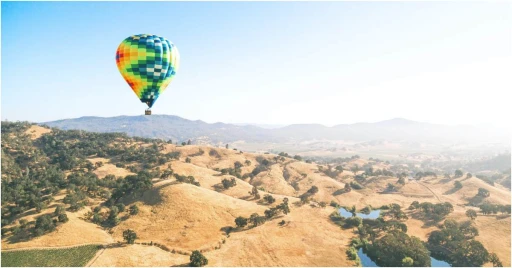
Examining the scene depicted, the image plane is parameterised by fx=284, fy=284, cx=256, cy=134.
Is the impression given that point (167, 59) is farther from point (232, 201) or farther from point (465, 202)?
point (465, 202)

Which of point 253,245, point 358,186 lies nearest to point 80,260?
point 253,245

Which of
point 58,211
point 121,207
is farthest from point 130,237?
point 58,211

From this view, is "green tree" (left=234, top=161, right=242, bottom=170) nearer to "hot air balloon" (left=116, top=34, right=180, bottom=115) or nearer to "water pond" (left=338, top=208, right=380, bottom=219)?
"water pond" (left=338, top=208, right=380, bottom=219)

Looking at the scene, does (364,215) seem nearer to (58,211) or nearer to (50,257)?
(50,257)

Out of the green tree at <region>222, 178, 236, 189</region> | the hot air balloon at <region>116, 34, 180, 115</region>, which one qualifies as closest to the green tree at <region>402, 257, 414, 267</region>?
the hot air balloon at <region>116, 34, 180, 115</region>

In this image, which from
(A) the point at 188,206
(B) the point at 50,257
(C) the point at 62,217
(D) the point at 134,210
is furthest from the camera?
(A) the point at 188,206

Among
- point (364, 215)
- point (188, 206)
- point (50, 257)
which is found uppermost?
point (188, 206)
